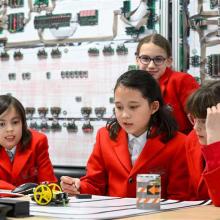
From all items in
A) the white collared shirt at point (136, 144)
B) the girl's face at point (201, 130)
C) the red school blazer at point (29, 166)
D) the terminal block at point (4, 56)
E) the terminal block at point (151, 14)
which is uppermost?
the terminal block at point (151, 14)

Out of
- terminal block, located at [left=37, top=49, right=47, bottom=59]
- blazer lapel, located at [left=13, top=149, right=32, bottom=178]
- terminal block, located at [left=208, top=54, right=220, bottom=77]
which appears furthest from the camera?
terminal block, located at [left=37, top=49, right=47, bottom=59]

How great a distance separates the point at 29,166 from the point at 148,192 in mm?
1556

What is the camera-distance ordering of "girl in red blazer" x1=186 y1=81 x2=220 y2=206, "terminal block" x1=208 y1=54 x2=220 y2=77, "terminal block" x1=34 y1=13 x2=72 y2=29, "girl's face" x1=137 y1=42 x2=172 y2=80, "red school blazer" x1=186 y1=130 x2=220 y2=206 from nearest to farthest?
1. "girl in red blazer" x1=186 y1=81 x2=220 y2=206
2. "red school blazer" x1=186 y1=130 x2=220 y2=206
3. "girl's face" x1=137 y1=42 x2=172 y2=80
4. "terminal block" x1=208 y1=54 x2=220 y2=77
5. "terminal block" x1=34 y1=13 x2=72 y2=29

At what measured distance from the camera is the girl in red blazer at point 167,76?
130 inches

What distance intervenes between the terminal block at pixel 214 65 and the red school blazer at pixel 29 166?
1097 mm

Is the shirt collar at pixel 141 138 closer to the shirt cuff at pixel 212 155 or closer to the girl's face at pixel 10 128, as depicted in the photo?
the shirt cuff at pixel 212 155

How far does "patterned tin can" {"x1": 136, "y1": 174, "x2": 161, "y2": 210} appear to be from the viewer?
2.04 m

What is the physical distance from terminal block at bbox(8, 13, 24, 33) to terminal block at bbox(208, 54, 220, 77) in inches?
65.3

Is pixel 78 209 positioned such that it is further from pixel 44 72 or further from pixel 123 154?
pixel 44 72

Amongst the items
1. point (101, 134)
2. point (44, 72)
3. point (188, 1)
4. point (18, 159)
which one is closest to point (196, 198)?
point (101, 134)

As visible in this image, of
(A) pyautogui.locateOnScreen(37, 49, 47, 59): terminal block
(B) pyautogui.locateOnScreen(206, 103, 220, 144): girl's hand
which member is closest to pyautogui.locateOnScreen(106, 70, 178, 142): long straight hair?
(B) pyautogui.locateOnScreen(206, 103, 220, 144): girl's hand

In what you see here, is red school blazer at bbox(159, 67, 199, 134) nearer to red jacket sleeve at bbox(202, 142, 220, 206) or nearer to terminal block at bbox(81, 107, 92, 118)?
terminal block at bbox(81, 107, 92, 118)

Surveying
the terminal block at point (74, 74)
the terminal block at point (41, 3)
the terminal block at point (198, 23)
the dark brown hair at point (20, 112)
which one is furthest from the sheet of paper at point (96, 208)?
the terminal block at point (41, 3)

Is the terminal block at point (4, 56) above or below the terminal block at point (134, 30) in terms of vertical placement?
below
